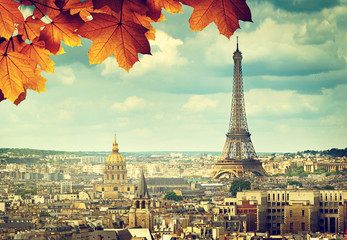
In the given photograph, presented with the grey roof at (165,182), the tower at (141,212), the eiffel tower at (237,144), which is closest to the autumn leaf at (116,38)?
Answer: the tower at (141,212)

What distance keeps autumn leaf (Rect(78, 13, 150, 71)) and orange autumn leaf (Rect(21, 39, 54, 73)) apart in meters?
0.24

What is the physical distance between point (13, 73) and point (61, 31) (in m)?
0.22

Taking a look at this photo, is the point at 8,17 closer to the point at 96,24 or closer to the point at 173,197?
the point at 96,24

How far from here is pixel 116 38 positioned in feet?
6.19

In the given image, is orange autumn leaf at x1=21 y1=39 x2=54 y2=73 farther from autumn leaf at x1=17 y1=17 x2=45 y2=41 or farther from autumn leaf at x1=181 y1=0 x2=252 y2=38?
autumn leaf at x1=181 y1=0 x2=252 y2=38

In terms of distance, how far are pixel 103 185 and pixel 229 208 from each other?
193ft

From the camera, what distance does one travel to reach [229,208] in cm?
6712

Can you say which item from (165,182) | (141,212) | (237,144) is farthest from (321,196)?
(165,182)

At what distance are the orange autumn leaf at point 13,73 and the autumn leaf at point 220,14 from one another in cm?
41

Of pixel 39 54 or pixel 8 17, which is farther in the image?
pixel 39 54

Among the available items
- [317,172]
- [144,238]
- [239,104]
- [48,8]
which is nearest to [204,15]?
[48,8]

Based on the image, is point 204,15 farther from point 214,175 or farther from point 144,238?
point 214,175

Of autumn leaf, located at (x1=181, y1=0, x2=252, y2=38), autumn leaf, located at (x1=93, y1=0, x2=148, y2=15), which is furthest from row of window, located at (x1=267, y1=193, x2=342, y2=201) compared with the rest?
autumn leaf, located at (x1=93, y1=0, x2=148, y2=15)

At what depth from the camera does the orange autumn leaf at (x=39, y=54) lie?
6.99 ft
